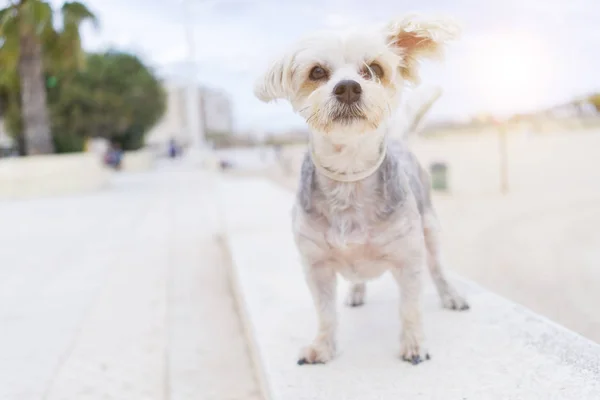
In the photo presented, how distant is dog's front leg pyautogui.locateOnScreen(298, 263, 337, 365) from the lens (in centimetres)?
246

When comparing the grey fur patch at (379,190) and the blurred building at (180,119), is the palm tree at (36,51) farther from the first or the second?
the blurred building at (180,119)

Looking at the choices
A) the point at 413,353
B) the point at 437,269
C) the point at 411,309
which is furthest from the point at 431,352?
the point at 437,269

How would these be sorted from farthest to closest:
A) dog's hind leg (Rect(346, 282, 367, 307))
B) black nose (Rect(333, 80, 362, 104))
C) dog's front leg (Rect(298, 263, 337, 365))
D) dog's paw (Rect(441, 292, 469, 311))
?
dog's hind leg (Rect(346, 282, 367, 307))
dog's paw (Rect(441, 292, 469, 311))
dog's front leg (Rect(298, 263, 337, 365))
black nose (Rect(333, 80, 362, 104))

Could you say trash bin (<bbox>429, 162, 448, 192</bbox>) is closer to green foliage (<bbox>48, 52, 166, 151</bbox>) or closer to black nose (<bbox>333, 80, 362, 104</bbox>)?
black nose (<bbox>333, 80, 362, 104</bbox>)

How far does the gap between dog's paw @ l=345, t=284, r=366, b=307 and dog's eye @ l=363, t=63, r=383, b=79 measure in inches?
55.2

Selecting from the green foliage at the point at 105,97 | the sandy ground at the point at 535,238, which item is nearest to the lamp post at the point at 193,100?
the green foliage at the point at 105,97

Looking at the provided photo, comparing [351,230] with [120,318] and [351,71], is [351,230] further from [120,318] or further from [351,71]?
[120,318]

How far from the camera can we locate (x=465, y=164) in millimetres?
18094

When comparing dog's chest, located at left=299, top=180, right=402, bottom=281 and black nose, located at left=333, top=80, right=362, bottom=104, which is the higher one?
black nose, located at left=333, top=80, right=362, bottom=104

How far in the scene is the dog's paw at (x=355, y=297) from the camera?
3.23 m

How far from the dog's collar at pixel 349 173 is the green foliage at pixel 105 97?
27.4 meters

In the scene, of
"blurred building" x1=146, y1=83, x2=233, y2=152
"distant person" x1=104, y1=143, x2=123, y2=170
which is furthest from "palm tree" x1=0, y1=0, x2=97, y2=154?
"blurred building" x1=146, y1=83, x2=233, y2=152

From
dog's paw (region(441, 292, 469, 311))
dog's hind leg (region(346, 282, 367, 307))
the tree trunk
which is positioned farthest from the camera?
the tree trunk

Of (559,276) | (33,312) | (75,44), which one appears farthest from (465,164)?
(33,312)
